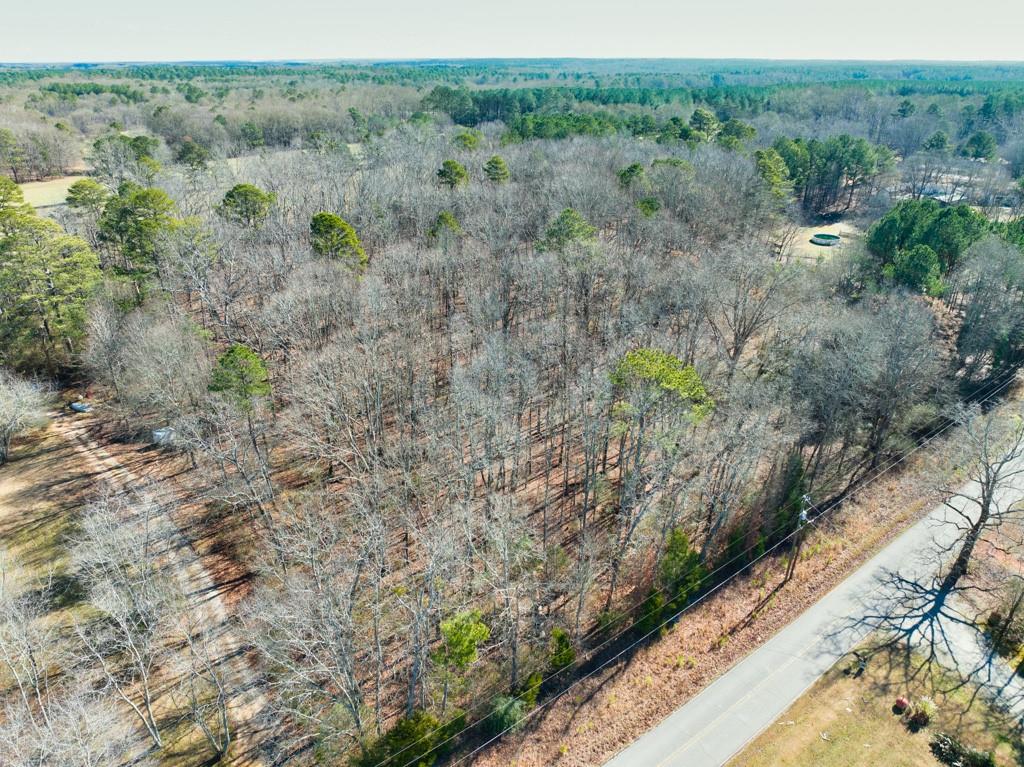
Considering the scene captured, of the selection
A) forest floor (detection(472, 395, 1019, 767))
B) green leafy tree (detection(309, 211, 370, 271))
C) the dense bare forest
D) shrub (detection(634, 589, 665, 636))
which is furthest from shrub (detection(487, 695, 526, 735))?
green leafy tree (detection(309, 211, 370, 271))

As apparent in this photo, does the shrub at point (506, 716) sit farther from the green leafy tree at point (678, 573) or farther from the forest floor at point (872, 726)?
the green leafy tree at point (678, 573)

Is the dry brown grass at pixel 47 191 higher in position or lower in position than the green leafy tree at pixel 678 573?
higher

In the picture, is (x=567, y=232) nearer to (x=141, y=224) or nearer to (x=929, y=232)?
(x=141, y=224)

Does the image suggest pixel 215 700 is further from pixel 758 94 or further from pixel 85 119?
pixel 758 94

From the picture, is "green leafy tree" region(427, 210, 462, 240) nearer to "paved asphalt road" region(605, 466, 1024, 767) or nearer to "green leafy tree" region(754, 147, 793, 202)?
"paved asphalt road" region(605, 466, 1024, 767)

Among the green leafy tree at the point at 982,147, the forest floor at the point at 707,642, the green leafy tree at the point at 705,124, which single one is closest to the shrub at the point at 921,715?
the forest floor at the point at 707,642

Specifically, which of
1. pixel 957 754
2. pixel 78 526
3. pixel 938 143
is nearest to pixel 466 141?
pixel 78 526
